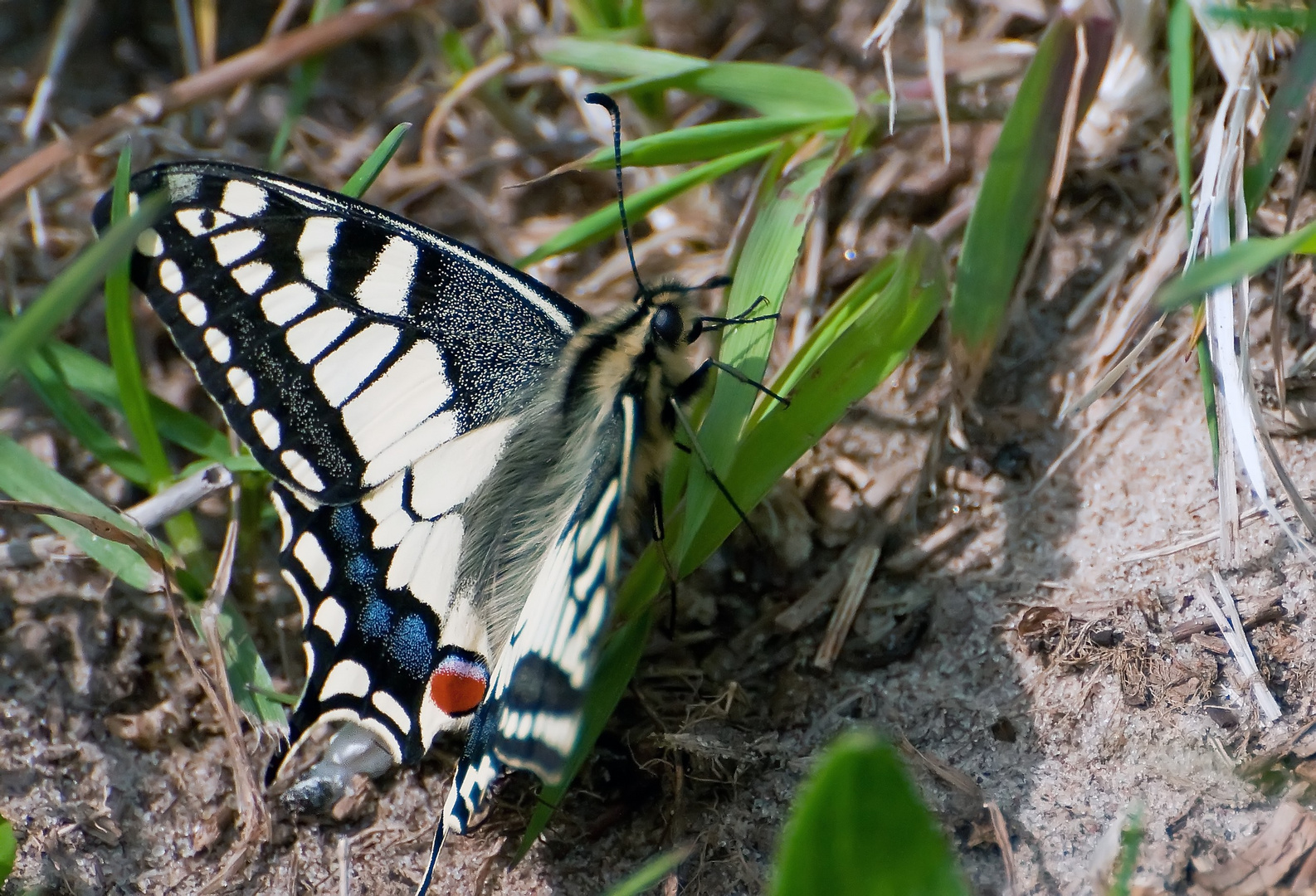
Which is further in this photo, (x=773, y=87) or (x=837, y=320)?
(x=773, y=87)

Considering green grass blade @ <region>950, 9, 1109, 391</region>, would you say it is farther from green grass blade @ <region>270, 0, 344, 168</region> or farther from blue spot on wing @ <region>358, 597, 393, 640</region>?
green grass blade @ <region>270, 0, 344, 168</region>

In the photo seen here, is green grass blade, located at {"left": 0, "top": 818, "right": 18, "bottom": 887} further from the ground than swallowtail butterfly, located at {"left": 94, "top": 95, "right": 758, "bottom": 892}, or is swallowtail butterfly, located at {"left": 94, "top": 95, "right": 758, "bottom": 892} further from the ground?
swallowtail butterfly, located at {"left": 94, "top": 95, "right": 758, "bottom": 892}

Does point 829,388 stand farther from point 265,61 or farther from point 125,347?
point 265,61

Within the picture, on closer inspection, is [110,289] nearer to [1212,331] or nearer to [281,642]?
[281,642]

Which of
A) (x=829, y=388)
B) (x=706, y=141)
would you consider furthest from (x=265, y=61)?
(x=829, y=388)

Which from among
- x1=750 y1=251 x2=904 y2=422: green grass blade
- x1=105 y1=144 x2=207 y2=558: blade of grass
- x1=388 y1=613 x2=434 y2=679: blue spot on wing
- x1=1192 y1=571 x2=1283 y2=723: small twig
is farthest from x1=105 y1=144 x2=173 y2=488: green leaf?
x1=1192 y1=571 x2=1283 y2=723: small twig

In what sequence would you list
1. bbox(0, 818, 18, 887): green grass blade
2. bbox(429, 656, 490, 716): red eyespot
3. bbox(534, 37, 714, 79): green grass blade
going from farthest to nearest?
bbox(534, 37, 714, 79): green grass blade, bbox(429, 656, 490, 716): red eyespot, bbox(0, 818, 18, 887): green grass blade
